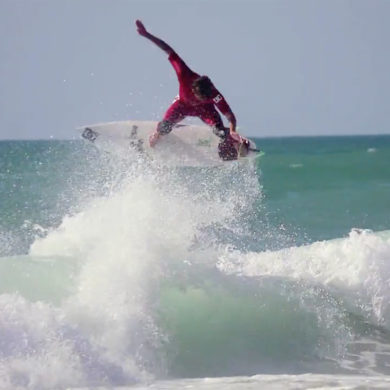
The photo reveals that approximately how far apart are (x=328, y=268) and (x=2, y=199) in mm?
13563

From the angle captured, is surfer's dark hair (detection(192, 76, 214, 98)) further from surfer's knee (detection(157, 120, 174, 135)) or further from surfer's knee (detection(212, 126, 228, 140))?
surfer's knee (detection(157, 120, 174, 135))

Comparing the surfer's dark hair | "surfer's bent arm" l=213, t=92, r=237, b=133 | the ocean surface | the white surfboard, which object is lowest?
the ocean surface

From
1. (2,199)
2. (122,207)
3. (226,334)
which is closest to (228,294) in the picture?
(226,334)

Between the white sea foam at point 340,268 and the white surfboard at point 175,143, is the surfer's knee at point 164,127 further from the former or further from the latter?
the white sea foam at point 340,268

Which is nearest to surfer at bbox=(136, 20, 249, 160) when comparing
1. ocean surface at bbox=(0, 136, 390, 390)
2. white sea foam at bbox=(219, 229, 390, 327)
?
ocean surface at bbox=(0, 136, 390, 390)

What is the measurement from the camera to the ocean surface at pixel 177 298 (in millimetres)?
6477

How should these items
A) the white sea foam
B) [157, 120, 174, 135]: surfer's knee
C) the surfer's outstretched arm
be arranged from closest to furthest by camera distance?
1. the surfer's outstretched arm
2. the white sea foam
3. [157, 120, 174, 135]: surfer's knee

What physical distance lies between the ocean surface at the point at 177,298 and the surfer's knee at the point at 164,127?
1.46 feet

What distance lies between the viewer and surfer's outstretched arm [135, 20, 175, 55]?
8.67 meters

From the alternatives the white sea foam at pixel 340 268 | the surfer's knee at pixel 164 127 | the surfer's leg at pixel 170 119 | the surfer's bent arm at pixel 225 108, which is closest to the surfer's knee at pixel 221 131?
the surfer's bent arm at pixel 225 108

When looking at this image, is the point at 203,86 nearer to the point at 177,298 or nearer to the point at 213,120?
the point at 213,120

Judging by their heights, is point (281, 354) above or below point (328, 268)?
below

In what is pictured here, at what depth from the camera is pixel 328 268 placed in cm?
930

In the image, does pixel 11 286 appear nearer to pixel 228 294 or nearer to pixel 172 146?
pixel 228 294
